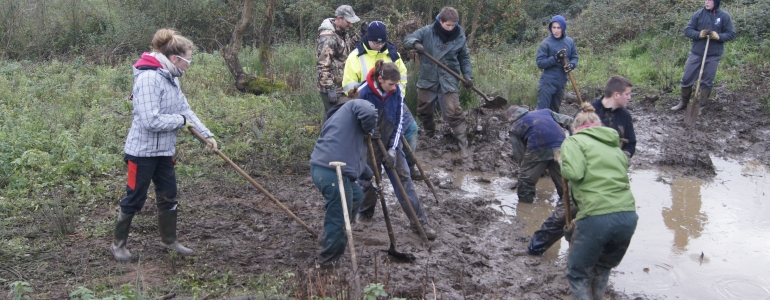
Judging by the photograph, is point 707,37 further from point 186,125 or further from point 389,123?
point 186,125

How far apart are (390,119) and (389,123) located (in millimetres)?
36

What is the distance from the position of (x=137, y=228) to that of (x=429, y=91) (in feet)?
13.6

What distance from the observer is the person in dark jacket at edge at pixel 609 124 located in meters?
5.20

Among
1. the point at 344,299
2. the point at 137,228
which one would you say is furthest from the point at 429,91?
the point at 344,299

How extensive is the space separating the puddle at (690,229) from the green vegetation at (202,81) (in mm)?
2574

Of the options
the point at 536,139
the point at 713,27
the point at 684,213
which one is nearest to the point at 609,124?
the point at 536,139

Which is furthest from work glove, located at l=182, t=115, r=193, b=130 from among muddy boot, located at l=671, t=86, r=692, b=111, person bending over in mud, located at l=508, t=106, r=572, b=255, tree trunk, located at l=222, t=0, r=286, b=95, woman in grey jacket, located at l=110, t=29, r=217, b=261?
muddy boot, located at l=671, t=86, r=692, b=111

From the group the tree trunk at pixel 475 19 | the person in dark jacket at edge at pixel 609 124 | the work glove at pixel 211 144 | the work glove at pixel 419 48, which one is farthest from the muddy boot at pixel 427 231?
the tree trunk at pixel 475 19

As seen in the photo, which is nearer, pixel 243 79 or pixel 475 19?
pixel 243 79

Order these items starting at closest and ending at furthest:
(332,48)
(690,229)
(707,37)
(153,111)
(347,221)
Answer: (347,221), (153,111), (690,229), (332,48), (707,37)

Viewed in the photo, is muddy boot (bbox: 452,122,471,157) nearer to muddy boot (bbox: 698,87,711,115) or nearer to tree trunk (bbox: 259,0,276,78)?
muddy boot (bbox: 698,87,711,115)

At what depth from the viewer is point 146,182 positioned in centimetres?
464

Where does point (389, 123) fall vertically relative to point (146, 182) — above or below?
above

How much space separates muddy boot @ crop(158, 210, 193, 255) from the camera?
4949mm
